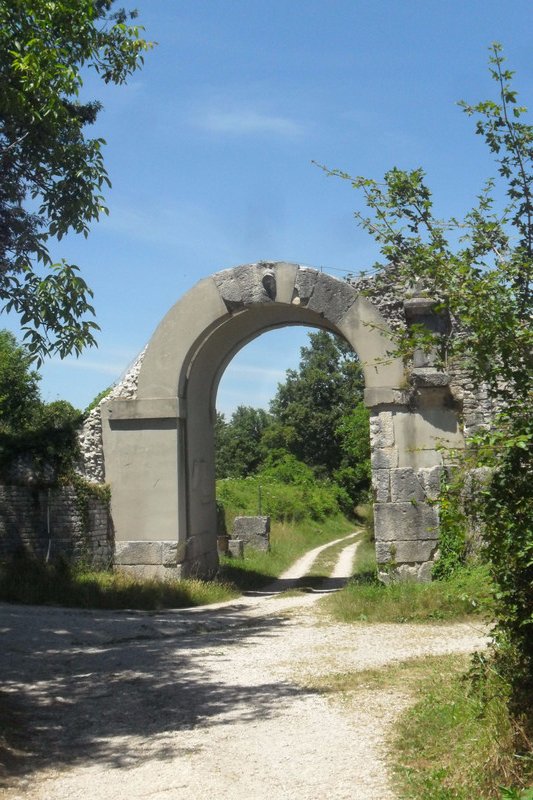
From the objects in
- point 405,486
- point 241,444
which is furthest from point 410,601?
point 241,444

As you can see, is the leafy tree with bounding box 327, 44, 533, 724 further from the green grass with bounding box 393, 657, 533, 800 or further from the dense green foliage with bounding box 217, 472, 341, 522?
the dense green foliage with bounding box 217, 472, 341, 522

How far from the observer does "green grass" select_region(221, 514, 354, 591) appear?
57.7 feet

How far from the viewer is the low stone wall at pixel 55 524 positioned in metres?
13.7

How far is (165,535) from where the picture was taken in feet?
48.3

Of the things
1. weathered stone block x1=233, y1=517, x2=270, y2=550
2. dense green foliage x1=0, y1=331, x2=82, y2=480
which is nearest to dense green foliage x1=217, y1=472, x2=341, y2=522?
weathered stone block x1=233, y1=517, x2=270, y2=550

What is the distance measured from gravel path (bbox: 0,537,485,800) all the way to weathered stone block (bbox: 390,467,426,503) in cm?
297

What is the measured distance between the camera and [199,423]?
1619cm

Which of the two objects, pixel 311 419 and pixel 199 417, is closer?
pixel 199 417

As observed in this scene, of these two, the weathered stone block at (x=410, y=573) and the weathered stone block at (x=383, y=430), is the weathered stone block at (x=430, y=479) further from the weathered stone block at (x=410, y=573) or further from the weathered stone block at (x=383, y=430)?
the weathered stone block at (x=410, y=573)

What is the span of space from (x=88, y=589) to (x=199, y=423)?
13.3 feet

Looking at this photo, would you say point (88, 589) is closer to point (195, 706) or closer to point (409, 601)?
point (409, 601)

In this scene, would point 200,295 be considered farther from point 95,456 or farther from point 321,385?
point 321,385

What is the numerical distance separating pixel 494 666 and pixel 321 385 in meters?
47.4

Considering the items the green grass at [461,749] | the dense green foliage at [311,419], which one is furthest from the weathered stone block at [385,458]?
the dense green foliage at [311,419]
